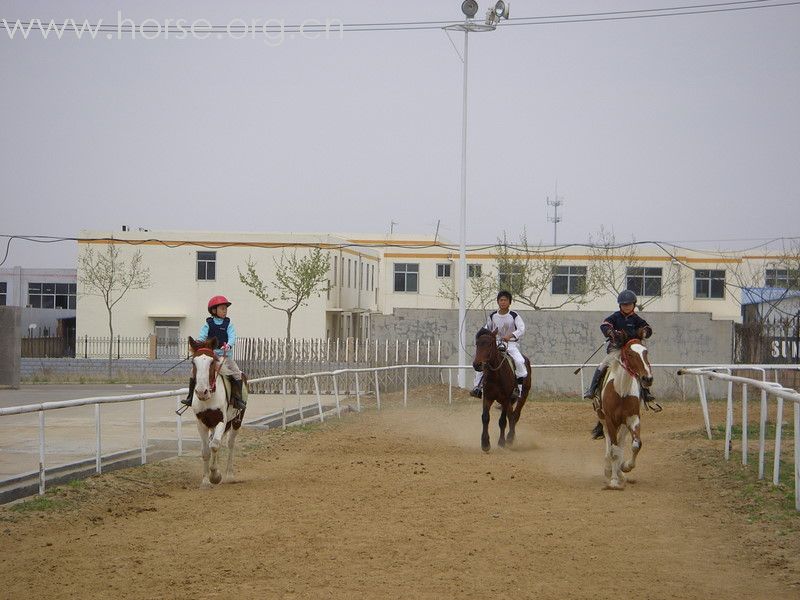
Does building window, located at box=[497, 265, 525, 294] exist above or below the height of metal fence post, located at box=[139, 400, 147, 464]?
above

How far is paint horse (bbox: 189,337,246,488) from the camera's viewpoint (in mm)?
12734

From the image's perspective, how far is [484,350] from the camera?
55.3 ft

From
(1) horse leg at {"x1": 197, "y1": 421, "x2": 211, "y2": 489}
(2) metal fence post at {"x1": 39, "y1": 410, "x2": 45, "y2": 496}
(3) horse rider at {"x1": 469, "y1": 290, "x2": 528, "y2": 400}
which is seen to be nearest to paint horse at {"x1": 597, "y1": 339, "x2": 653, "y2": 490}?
(3) horse rider at {"x1": 469, "y1": 290, "x2": 528, "y2": 400}

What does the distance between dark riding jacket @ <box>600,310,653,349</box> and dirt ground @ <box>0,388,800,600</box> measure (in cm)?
188

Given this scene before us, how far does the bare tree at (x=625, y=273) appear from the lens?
6181cm

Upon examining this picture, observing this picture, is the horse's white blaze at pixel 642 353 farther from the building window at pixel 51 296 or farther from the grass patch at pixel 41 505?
the building window at pixel 51 296

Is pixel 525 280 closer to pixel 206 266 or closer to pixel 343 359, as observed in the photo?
pixel 206 266

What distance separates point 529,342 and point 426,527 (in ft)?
85.8

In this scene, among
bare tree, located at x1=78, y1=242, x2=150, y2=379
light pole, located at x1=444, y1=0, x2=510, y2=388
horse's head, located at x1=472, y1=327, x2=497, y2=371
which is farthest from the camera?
bare tree, located at x1=78, y1=242, x2=150, y2=379

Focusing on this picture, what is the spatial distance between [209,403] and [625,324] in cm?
524

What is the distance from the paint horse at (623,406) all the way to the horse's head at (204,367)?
477cm

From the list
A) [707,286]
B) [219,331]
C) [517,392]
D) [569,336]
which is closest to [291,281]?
[569,336]

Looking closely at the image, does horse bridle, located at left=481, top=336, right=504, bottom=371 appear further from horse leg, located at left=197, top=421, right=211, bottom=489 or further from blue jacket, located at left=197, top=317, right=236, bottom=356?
horse leg, located at left=197, top=421, right=211, bottom=489

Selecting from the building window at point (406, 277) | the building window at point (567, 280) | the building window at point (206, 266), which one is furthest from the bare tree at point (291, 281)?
the building window at point (567, 280)
